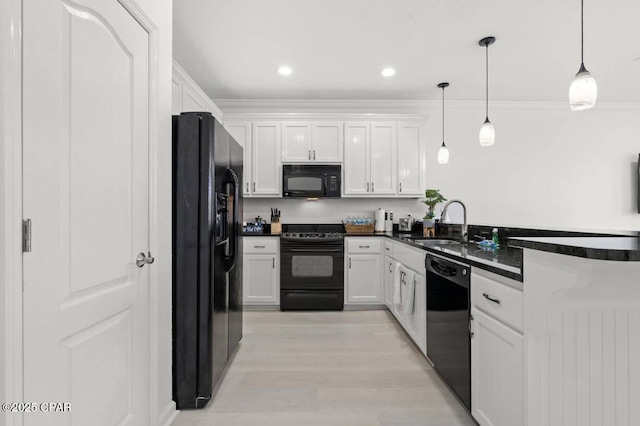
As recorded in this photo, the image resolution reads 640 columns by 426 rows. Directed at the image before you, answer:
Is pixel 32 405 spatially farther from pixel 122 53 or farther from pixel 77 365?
pixel 122 53

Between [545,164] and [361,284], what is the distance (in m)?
3.10

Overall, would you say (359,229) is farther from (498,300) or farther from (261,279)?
(498,300)

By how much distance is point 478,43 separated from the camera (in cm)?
284

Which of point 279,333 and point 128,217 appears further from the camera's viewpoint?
point 279,333

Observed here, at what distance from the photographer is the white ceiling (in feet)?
7.84

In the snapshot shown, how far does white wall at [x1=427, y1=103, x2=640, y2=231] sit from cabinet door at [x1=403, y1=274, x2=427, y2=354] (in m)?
2.31

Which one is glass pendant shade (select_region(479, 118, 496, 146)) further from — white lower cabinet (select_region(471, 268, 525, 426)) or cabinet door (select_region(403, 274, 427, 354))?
white lower cabinet (select_region(471, 268, 525, 426))

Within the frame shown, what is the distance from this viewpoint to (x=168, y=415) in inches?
70.1

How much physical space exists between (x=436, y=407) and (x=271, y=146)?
3.24m

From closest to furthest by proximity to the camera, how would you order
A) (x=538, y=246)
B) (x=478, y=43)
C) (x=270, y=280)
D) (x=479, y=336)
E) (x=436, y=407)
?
(x=538, y=246) → (x=479, y=336) → (x=436, y=407) → (x=478, y=43) → (x=270, y=280)

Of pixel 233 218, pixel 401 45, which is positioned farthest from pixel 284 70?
pixel 233 218

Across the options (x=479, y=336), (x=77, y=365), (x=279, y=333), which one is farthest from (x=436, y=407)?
(x=77, y=365)

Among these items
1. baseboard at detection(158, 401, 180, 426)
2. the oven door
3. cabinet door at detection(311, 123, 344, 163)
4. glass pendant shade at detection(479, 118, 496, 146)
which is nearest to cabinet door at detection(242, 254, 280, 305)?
the oven door

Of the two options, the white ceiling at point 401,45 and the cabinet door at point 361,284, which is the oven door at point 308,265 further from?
the white ceiling at point 401,45
